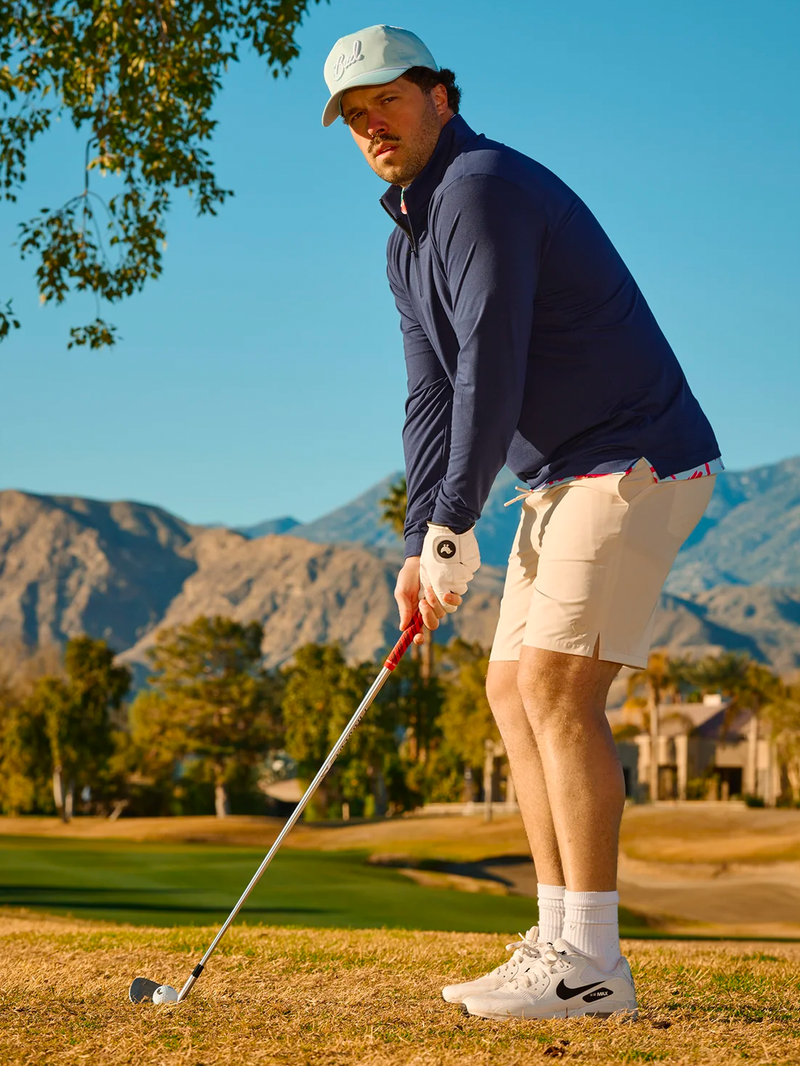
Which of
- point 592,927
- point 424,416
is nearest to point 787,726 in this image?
point 424,416

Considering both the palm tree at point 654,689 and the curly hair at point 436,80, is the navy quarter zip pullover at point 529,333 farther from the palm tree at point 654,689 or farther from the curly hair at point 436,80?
the palm tree at point 654,689

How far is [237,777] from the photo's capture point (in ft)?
202

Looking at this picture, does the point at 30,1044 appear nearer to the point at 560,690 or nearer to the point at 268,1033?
the point at 268,1033

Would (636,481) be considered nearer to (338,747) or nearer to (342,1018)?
(338,747)

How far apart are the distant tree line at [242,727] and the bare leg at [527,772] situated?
1699 inches

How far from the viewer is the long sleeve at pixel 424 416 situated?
4.11 m

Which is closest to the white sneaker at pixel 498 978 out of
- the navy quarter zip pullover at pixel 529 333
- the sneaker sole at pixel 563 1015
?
the sneaker sole at pixel 563 1015

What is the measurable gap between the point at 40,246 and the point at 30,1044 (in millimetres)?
10206

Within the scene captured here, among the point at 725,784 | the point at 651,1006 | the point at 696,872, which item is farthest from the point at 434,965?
the point at 725,784

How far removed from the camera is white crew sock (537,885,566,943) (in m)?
3.66

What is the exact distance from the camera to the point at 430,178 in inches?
142

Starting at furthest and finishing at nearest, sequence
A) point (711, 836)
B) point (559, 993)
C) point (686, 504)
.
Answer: point (711, 836), point (686, 504), point (559, 993)

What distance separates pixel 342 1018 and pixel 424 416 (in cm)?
195

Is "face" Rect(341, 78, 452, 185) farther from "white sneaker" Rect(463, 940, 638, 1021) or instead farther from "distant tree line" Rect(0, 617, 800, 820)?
"distant tree line" Rect(0, 617, 800, 820)
